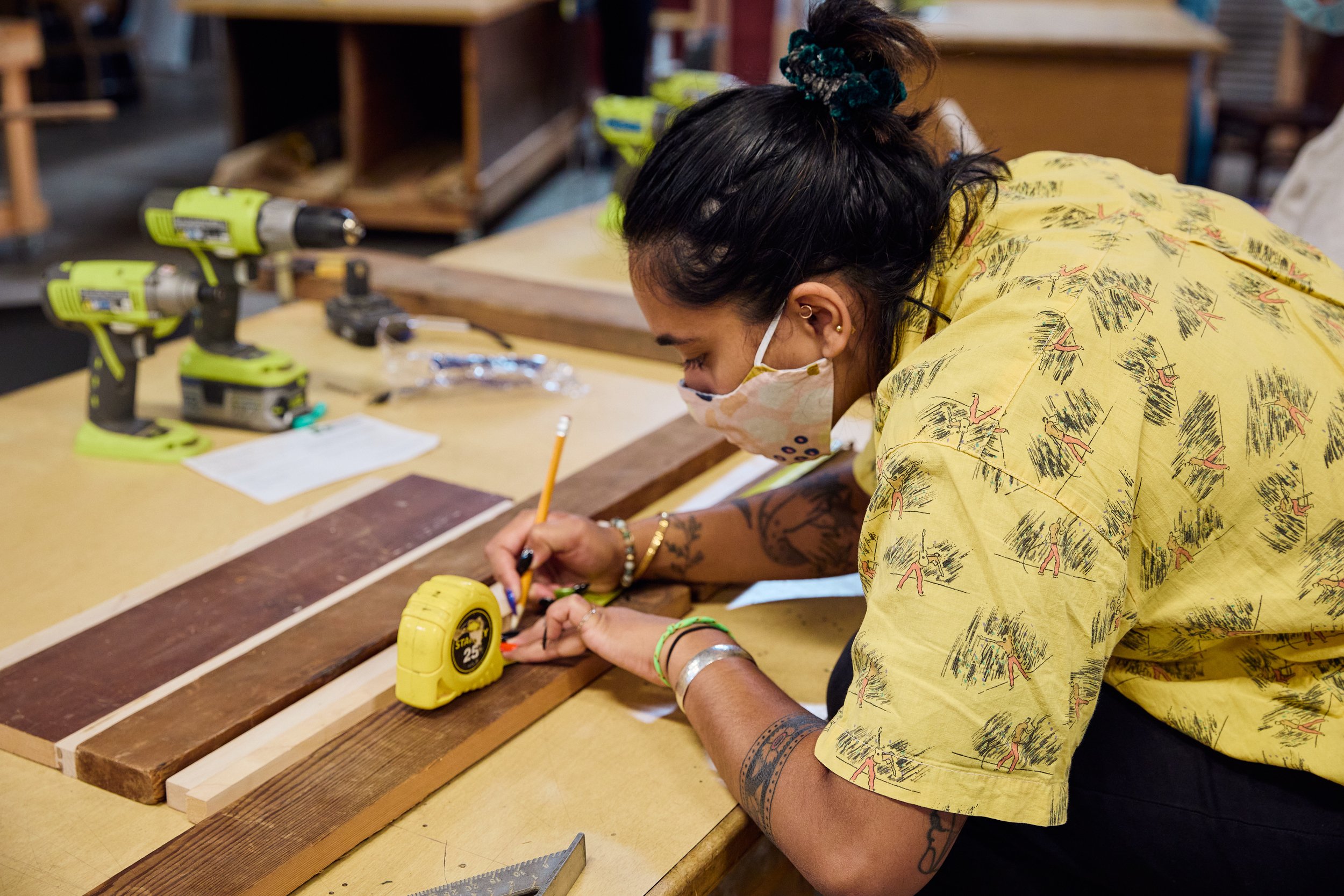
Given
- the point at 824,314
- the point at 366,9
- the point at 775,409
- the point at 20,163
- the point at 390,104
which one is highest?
the point at 366,9

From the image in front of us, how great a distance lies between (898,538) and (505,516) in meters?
0.76

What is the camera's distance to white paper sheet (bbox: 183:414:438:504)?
166cm

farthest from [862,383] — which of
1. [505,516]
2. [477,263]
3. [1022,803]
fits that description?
[477,263]

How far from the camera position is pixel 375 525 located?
1.52 meters

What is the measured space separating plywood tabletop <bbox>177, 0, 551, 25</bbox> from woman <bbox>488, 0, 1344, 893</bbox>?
3.10m

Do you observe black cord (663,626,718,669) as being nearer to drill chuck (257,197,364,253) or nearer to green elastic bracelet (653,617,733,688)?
green elastic bracelet (653,617,733,688)

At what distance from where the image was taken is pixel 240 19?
4.34 meters

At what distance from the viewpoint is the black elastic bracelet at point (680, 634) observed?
1.12 m

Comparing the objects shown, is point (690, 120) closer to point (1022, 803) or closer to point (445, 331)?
point (1022, 803)

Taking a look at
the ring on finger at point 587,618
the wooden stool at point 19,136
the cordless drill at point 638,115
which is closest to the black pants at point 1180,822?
the ring on finger at point 587,618

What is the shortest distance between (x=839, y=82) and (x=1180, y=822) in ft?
2.39

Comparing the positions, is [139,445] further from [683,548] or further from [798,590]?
[798,590]

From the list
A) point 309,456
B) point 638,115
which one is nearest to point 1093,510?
point 309,456

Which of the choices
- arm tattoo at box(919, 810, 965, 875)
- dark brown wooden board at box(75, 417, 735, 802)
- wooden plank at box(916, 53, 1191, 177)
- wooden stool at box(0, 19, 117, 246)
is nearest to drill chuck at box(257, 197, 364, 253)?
dark brown wooden board at box(75, 417, 735, 802)
